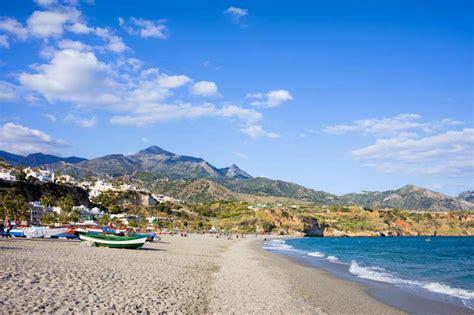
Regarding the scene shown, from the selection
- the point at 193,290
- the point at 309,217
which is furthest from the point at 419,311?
the point at 309,217

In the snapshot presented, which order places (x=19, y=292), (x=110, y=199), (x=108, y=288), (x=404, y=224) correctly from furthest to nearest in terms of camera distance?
(x=404, y=224)
(x=110, y=199)
(x=108, y=288)
(x=19, y=292)

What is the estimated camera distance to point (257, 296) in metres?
18.0

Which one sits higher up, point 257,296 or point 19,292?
point 19,292

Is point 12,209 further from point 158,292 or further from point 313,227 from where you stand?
point 313,227

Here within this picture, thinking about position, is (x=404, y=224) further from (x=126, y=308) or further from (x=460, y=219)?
(x=126, y=308)

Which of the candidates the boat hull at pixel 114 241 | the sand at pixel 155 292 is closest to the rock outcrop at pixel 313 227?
the boat hull at pixel 114 241

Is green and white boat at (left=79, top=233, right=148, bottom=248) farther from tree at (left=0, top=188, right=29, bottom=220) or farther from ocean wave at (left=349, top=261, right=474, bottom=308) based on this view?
tree at (left=0, top=188, right=29, bottom=220)

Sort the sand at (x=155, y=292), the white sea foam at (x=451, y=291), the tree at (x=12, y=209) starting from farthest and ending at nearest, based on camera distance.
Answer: the tree at (x=12, y=209) < the white sea foam at (x=451, y=291) < the sand at (x=155, y=292)

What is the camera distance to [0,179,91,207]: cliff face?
124800 mm

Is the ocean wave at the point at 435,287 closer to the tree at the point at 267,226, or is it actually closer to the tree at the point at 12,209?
the tree at the point at 12,209

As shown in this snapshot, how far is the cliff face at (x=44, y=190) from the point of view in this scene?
124800 millimetres

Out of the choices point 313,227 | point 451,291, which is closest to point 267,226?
point 313,227

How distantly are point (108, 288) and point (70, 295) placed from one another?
2.36 metres

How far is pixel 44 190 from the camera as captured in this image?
138500mm
